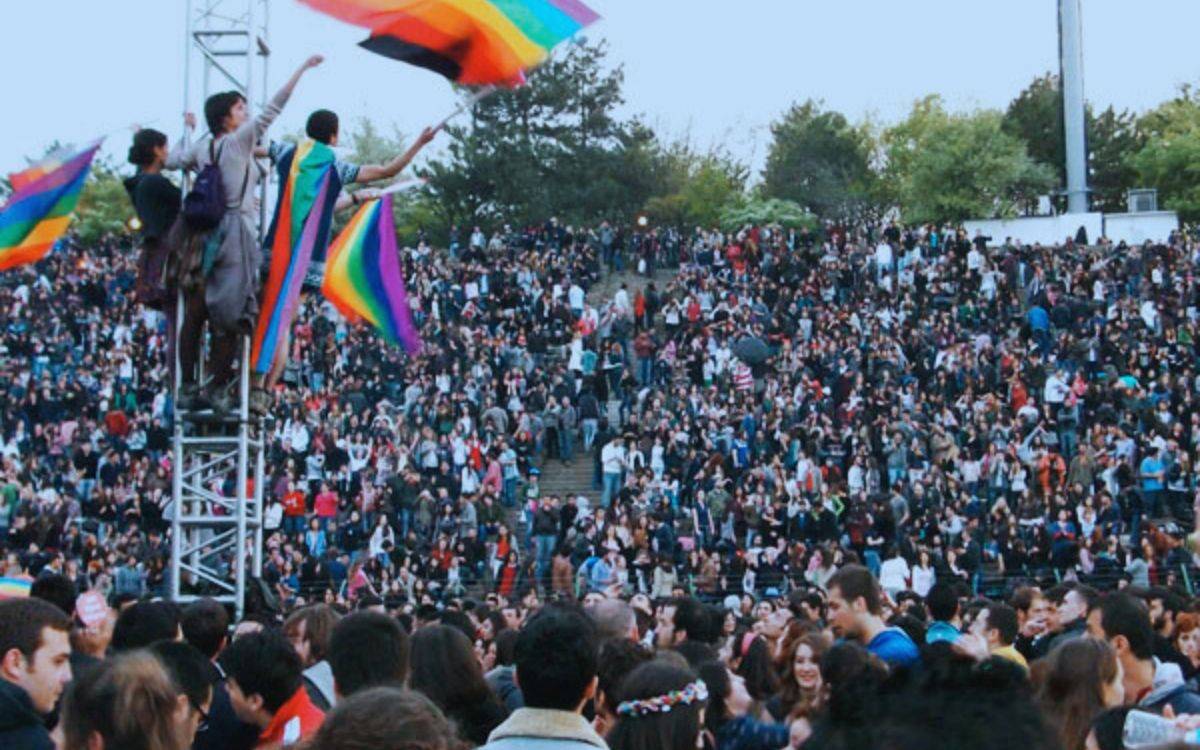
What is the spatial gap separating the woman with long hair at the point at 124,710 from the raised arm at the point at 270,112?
645 centimetres

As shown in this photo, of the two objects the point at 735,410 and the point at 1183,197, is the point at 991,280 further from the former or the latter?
the point at 1183,197

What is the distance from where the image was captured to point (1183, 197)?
58.5m

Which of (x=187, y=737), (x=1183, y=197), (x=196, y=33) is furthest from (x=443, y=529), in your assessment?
(x=1183, y=197)

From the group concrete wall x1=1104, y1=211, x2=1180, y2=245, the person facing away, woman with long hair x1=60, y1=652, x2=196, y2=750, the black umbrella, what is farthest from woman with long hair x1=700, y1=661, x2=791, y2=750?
concrete wall x1=1104, y1=211, x2=1180, y2=245

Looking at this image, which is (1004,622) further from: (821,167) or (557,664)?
(821,167)

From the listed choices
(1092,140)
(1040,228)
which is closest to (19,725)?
(1040,228)

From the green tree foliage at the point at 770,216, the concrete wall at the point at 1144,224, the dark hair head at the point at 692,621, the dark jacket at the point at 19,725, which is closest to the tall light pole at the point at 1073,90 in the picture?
the concrete wall at the point at 1144,224

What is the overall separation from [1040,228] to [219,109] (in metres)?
40.9

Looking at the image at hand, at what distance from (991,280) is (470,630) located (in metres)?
30.2

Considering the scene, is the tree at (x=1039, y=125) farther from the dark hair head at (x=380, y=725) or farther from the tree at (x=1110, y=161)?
the dark hair head at (x=380, y=725)

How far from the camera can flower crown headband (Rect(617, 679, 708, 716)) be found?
5.18 m

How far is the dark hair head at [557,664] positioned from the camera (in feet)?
15.6

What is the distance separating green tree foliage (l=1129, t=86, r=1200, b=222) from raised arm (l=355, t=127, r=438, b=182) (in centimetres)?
4968

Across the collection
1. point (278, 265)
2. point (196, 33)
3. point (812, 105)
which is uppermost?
point (812, 105)
